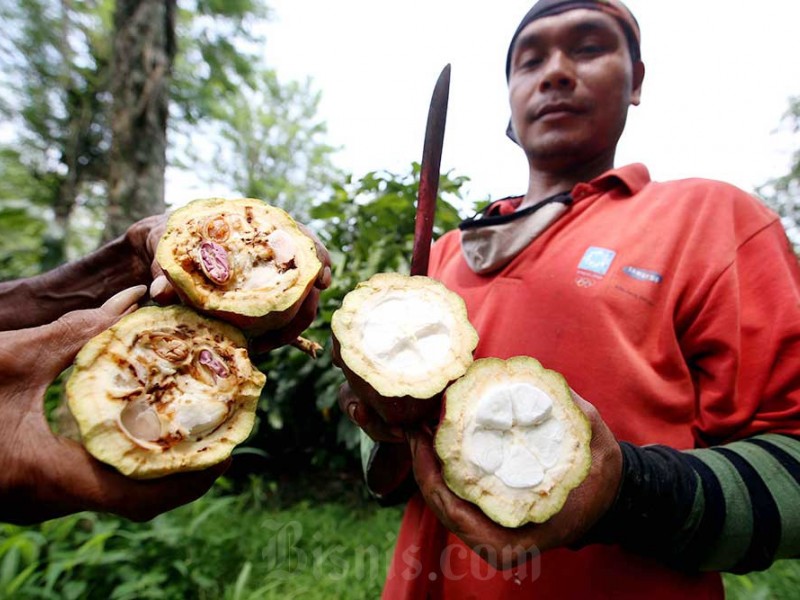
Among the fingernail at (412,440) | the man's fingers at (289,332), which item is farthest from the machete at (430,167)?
the fingernail at (412,440)

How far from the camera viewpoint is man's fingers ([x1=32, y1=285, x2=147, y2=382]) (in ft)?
2.69

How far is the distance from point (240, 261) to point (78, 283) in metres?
0.71

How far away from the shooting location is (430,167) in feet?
3.88

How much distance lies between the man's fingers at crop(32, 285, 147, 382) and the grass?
1486mm

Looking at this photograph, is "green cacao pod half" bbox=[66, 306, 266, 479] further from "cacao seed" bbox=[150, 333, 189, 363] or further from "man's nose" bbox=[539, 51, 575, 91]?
"man's nose" bbox=[539, 51, 575, 91]

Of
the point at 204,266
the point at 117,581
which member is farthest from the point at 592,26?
the point at 117,581

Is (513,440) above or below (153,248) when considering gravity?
below

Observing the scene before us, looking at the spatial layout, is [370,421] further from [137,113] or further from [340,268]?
[137,113]

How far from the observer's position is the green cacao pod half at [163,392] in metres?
0.79

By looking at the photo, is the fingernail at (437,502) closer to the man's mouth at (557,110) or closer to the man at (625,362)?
the man at (625,362)

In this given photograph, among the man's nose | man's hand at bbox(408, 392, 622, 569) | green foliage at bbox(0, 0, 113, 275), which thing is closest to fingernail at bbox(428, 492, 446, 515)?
man's hand at bbox(408, 392, 622, 569)

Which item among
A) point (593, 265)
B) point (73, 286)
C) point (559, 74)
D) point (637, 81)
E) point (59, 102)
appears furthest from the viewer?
point (59, 102)

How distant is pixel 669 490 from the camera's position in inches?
37.1

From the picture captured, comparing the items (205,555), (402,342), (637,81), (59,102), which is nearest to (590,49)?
(637,81)
